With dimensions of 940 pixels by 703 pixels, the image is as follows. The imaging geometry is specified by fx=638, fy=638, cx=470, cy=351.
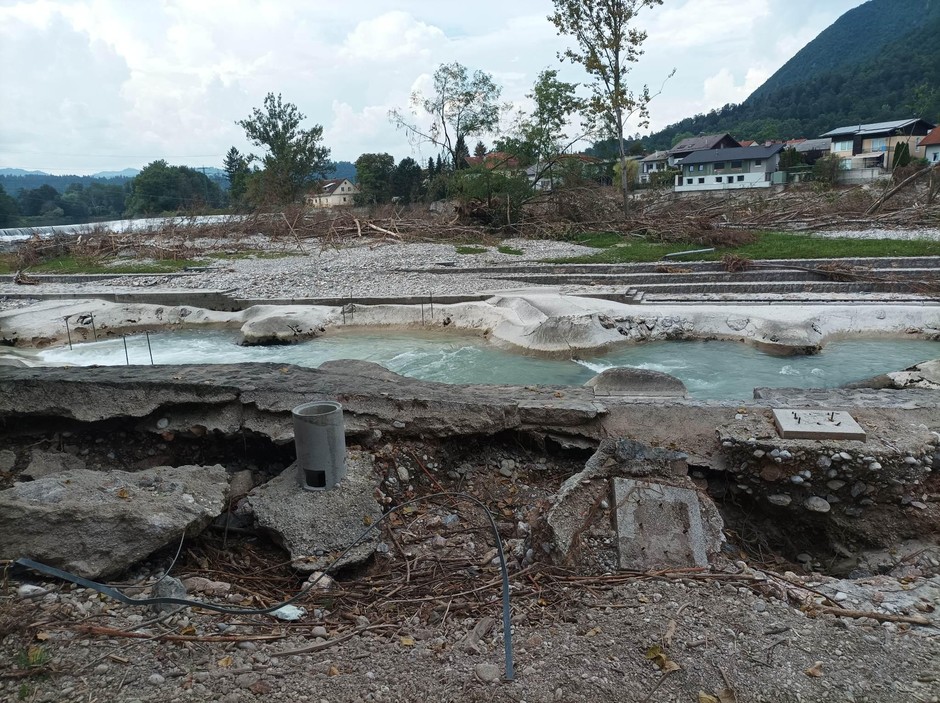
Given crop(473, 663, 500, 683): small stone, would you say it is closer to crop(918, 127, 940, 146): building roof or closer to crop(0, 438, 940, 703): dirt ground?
crop(0, 438, 940, 703): dirt ground

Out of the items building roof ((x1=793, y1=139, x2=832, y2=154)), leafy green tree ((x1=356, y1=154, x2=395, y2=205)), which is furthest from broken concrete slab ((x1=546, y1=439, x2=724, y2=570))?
building roof ((x1=793, y1=139, x2=832, y2=154))

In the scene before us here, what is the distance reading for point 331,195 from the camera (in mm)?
45312

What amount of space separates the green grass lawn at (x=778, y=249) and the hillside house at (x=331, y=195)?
17653 mm

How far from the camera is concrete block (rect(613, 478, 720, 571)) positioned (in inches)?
138

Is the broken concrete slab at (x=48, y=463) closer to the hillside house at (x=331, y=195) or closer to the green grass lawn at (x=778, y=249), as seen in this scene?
the green grass lawn at (x=778, y=249)

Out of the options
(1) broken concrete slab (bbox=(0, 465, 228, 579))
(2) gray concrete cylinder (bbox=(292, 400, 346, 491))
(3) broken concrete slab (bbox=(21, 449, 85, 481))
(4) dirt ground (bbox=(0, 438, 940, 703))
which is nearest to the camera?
(4) dirt ground (bbox=(0, 438, 940, 703))

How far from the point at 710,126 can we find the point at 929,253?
10117cm

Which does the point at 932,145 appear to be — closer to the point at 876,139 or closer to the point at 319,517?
the point at 876,139

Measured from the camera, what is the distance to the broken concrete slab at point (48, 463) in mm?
4605

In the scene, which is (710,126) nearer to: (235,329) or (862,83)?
(862,83)

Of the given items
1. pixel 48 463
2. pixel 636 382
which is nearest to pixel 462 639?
pixel 48 463

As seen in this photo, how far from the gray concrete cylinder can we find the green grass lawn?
43.4 ft

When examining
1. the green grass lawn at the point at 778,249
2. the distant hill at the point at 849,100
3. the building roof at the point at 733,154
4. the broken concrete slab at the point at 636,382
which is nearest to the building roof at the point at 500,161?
the green grass lawn at the point at 778,249

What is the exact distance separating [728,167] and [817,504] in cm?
5053
